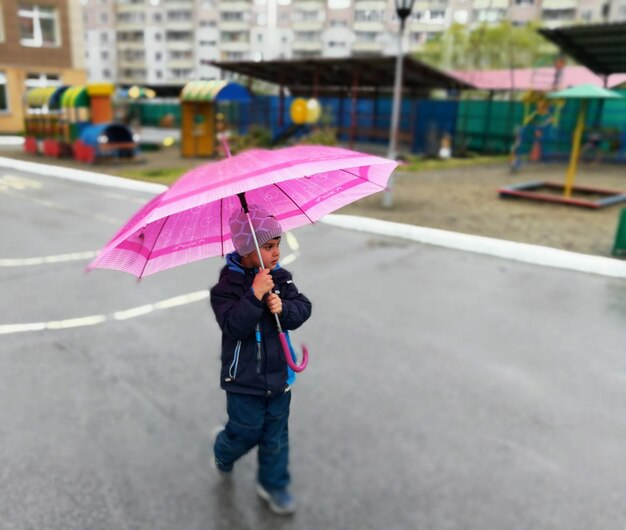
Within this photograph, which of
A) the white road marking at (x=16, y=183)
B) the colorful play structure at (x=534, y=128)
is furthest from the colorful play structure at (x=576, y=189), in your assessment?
the white road marking at (x=16, y=183)

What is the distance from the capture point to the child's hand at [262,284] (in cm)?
219

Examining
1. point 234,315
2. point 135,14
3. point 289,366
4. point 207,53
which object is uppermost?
point 135,14

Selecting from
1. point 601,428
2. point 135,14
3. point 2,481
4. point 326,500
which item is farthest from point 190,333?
point 135,14

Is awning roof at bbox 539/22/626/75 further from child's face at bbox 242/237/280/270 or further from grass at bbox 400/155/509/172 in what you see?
child's face at bbox 242/237/280/270

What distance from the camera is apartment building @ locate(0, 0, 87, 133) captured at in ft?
99.6

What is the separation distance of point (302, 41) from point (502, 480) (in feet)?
247

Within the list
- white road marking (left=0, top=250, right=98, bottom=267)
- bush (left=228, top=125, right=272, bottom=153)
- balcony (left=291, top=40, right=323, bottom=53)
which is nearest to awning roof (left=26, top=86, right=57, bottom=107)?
bush (left=228, top=125, right=272, bottom=153)

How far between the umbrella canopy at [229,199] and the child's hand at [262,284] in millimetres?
366

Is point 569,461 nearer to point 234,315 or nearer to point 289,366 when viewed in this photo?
point 289,366

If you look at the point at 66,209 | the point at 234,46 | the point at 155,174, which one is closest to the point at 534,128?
the point at 155,174

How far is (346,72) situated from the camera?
22000mm

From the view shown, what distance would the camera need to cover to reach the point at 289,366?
2.48 meters

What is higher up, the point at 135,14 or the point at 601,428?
the point at 135,14

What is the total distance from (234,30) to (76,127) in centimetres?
5965
